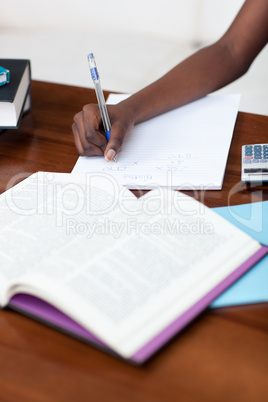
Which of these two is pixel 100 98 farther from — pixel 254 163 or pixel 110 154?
pixel 254 163

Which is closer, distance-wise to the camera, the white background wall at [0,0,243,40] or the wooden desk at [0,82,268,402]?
the wooden desk at [0,82,268,402]

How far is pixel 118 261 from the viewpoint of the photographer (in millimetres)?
657

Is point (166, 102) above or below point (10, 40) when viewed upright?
below

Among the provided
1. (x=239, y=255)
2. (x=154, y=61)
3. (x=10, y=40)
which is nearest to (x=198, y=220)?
(x=239, y=255)

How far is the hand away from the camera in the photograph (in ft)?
3.18

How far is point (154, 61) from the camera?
315cm

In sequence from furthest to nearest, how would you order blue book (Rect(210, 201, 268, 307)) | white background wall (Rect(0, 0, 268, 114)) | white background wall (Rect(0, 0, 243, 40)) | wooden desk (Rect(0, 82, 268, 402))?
white background wall (Rect(0, 0, 243, 40)) → white background wall (Rect(0, 0, 268, 114)) → blue book (Rect(210, 201, 268, 307)) → wooden desk (Rect(0, 82, 268, 402))

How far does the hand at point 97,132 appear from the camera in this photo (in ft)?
3.18

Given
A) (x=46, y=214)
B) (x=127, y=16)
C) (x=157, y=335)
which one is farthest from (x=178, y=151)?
(x=127, y=16)

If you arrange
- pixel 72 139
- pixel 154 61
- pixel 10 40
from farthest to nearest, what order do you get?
pixel 10 40
pixel 154 61
pixel 72 139

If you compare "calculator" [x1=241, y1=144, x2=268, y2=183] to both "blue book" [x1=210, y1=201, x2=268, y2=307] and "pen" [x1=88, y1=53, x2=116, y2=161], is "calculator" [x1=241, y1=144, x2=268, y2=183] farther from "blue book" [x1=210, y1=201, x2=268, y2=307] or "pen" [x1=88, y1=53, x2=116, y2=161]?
"pen" [x1=88, y1=53, x2=116, y2=161]

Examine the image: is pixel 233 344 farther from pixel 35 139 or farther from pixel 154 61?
pixel 154 61

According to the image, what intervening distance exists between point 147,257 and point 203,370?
0.51 ft

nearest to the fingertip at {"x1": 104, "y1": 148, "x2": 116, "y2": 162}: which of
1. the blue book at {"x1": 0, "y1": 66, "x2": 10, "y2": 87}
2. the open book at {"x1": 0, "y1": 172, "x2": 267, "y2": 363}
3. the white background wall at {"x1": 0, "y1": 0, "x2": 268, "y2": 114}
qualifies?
the open book at {"x1": 0, "y1": 172, "x2": 267, "y2": 363}
